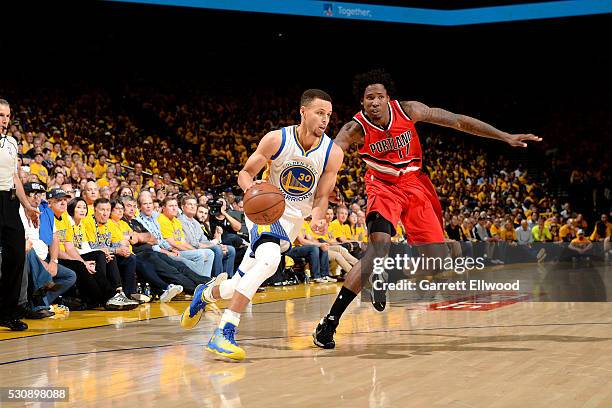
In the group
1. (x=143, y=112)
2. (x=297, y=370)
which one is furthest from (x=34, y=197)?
(x=143, y=112)

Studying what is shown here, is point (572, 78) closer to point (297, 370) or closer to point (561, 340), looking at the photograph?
point (561, 340)

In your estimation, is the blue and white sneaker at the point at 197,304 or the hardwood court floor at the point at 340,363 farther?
the blue and white sneaker at the point at 197,304

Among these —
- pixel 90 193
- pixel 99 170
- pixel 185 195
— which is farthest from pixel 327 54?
pixel 90 193

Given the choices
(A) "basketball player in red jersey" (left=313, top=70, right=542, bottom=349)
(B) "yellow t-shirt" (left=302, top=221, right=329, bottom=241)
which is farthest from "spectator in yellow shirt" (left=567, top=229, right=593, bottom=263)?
(A) "basketball player in red jersey" (left=313, top=70, right=542, bottom=349)

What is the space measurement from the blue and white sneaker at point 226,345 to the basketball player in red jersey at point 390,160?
923 mm

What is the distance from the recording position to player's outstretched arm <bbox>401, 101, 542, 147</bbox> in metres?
5.33

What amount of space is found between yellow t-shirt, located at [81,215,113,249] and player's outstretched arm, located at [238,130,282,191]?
3555 mm

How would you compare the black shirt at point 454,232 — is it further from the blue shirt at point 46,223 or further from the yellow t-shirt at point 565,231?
the blue shirt at point 46,223

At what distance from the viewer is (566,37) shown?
84.3 ft

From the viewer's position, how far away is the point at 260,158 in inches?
199

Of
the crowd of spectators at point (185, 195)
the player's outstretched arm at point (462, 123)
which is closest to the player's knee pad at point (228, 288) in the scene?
the player's outstretched arm at point (462, 123)

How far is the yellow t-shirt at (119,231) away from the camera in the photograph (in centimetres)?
832

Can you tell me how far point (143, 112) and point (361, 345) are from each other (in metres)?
16.4

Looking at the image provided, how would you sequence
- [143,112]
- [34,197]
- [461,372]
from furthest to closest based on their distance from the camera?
[143,112], [34,197], [461,372]
